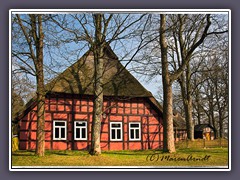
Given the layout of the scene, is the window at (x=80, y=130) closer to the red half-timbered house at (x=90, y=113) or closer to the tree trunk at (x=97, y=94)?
the red half-timbered house at (x=90, y=113)

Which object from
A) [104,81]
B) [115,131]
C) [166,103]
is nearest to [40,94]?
[104,81]

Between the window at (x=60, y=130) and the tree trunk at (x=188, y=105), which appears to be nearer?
the tree trunk at (x=188, y=105)

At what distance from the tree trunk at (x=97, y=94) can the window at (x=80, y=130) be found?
8.6 inches

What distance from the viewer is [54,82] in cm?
724

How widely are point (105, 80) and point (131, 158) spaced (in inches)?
62.9

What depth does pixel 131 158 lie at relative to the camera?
6.98 m

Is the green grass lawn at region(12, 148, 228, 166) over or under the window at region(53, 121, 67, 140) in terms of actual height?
under

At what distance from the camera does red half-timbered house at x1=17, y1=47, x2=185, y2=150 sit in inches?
285

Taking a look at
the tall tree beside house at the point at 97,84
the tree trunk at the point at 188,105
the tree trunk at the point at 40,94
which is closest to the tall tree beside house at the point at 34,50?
the tree trunk at the point at 40,94

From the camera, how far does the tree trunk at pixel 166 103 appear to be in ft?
23.4

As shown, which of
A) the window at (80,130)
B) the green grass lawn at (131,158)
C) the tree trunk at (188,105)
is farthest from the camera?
the window at (80,130)

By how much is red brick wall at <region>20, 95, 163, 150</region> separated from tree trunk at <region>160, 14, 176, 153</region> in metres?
0.12

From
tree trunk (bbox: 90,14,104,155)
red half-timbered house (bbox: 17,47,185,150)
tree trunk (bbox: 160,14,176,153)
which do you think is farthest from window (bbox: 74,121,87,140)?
tree trunk (bbox: 160,14,176,153)

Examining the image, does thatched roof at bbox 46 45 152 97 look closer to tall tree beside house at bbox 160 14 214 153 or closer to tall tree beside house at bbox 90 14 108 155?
tall tree beside house at bbox 90 14 108 155
